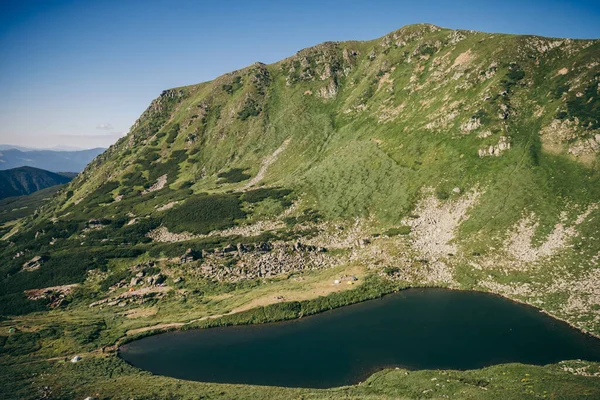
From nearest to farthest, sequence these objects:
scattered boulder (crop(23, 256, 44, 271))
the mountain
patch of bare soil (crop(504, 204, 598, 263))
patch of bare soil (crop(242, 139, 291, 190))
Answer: the mountain → patch of bare soil (crop(504, 204, 598, 263)) → scattered boulder (crop(23, 256, 44, 271)) → patch of bare soil (crop(242, 139, 291, 190))

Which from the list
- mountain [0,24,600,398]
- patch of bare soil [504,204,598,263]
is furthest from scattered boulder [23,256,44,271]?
patch of bare soil [504,204,598,263]

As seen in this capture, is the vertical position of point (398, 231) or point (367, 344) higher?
point (398, 231)

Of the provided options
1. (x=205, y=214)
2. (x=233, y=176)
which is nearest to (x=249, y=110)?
(x=233, y=176)

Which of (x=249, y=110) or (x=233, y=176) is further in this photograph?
(x=249, y=110)

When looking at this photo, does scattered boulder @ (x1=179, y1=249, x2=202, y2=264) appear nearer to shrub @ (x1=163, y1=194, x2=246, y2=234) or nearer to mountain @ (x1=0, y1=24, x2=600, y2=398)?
mountain @ (x1=0, y1=24, x2=600, y2=398)

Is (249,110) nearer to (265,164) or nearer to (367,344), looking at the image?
(265,164)

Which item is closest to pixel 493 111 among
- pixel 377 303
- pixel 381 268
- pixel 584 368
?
pixel 381 268

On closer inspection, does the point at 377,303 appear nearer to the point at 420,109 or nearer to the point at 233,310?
the point at 233,310
